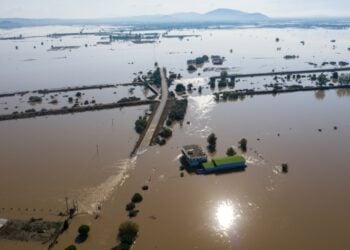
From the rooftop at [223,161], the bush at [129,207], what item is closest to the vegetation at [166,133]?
the rooftop at [223,161]

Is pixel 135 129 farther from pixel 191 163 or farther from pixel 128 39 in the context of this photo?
pixel 128 39

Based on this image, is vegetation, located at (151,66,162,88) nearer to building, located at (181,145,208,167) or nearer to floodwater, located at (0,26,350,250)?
floodwater, located at (0,26,350,250)

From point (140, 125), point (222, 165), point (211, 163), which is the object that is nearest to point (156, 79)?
point (140, 125)

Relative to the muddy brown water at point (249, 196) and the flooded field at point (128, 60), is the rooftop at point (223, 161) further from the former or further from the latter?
the flooded field at point (128, 60)

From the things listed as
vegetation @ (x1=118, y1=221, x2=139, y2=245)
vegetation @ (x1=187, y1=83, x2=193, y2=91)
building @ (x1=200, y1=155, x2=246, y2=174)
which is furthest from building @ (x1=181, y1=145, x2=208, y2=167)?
vegetation @ (x1=187, y1=83, x2=193, y2=91)

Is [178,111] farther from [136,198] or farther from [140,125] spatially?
[136,198]
